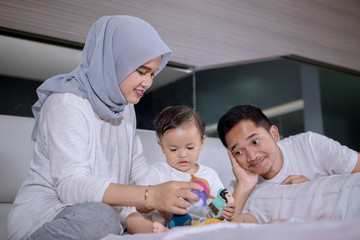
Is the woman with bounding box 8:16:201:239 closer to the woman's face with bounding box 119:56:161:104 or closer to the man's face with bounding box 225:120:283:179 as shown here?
the woman's face with bounding box 119:56:161:104

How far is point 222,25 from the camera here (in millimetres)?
2660

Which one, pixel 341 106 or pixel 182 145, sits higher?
pixel 341 106

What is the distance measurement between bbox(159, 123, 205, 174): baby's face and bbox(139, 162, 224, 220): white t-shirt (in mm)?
28

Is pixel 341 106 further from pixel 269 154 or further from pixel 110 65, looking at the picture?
pixel 110 65

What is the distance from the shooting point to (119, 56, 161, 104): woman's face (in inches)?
50.5

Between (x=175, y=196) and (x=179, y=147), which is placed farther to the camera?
(x=179, y=147)

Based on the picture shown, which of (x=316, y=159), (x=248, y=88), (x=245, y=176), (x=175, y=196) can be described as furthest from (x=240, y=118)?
(x=248, y=88)

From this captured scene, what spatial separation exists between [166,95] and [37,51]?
2.65ft

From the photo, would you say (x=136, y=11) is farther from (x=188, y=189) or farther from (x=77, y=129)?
Answer: (x=188, y=189)

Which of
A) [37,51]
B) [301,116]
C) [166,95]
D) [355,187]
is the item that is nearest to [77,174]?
[355,187]

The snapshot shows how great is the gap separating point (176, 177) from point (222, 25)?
4.72 ft

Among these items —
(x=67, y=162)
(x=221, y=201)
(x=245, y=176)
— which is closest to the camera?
(x=67, y=162)

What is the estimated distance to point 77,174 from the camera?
1.07 metres

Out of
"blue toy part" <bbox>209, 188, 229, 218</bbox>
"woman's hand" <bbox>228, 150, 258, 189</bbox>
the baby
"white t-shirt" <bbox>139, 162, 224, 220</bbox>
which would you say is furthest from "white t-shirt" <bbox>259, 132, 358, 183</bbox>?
"blue toy part" <bbox>209, 188, 229, 218</bbox>
